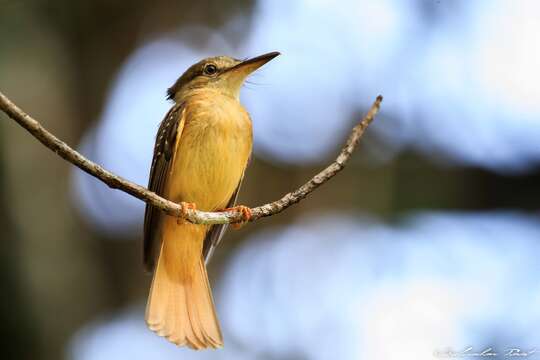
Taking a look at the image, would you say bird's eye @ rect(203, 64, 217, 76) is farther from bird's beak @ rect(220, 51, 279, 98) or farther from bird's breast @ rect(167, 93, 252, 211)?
bird's breast @ rect(167, 93, 252, 211)

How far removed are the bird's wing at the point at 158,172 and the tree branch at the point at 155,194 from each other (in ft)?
2.78

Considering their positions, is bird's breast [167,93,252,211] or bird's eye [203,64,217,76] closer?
bird's breast [167,93,252,211]

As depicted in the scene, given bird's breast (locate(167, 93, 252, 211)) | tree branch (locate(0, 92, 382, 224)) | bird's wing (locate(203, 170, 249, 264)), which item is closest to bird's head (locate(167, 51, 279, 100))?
bird's breast (locate(167, 93, 252, 211))

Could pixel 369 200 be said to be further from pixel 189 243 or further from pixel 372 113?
pixel 372 113

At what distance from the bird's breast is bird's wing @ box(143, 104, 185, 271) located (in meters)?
0.04

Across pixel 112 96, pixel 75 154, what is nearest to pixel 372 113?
pixel 75 154

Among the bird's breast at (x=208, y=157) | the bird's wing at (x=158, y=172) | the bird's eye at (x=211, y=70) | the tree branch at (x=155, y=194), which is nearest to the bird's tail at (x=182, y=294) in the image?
the bird's wing at (x=158, y=172)

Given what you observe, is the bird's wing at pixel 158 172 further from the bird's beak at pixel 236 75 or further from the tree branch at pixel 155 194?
the tree branch at pixel 155 194

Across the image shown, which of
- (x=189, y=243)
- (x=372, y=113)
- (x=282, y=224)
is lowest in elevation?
(x=189, y=243)

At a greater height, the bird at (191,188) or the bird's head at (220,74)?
the bird's head at (220,74)

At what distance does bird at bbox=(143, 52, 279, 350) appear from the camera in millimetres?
5027

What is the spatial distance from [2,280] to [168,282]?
6.11 ft

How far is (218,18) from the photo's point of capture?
789cm

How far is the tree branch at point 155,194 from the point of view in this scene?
10.8 ft
